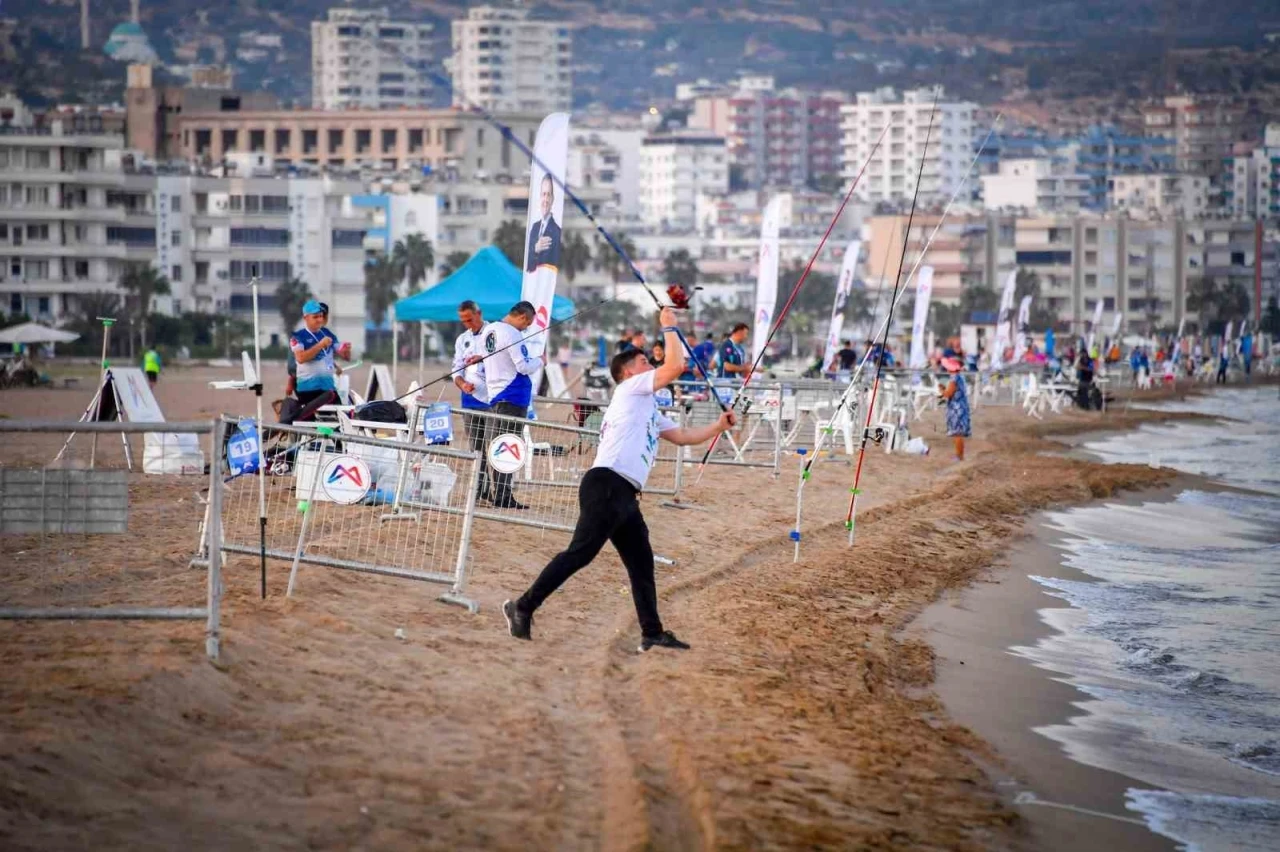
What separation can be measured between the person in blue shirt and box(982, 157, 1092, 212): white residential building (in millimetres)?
154517

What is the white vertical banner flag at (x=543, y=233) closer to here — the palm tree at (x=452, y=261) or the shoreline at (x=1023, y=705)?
the shoreline at (x=1023, y=705)

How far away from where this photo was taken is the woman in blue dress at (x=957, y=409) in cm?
2439

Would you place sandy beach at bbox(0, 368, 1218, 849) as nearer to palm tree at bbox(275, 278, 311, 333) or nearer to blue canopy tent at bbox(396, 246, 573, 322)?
blue canopy tent at bbox(396, 246, 573, 322)

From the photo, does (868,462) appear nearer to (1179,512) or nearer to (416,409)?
(1179,512)

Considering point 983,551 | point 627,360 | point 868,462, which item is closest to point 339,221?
point 868,462

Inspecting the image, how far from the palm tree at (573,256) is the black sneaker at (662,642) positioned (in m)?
104

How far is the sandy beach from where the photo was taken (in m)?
6.52

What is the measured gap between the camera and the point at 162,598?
9844mm

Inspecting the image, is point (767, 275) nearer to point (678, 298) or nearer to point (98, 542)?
point (98, 542)

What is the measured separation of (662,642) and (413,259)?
94410mm

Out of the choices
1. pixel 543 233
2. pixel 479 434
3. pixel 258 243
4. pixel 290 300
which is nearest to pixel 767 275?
pixel 543 233

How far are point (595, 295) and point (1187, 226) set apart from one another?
66.6 m

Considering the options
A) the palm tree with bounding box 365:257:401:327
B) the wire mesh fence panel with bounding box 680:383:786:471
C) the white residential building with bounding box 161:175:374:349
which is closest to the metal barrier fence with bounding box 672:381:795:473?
the wire mesh fence panel with bounding box 680:383:786:471

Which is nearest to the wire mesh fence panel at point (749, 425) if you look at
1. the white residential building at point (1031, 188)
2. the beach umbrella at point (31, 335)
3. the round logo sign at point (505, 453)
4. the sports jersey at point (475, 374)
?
the sports jersey at point (475, 374)
